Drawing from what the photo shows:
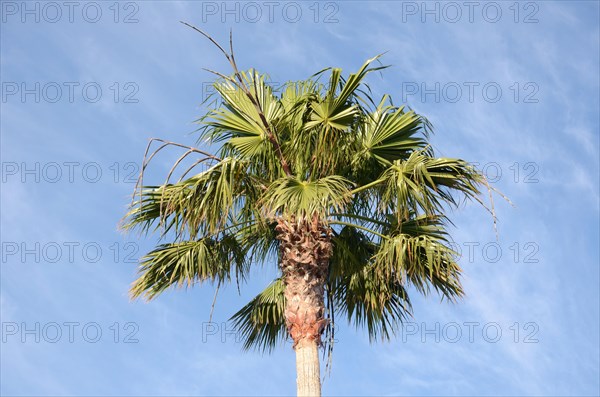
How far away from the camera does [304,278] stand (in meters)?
12.6

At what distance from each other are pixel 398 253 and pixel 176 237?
317 cm

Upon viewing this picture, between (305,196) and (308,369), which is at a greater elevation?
(305,196)

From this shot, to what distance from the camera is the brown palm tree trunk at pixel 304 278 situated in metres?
12.4

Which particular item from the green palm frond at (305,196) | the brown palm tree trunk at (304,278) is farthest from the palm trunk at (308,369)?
the green palm frond at (305,196)

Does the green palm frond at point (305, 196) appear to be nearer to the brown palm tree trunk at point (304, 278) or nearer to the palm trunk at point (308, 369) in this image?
the brown palm tree trunk at point (304, 278)

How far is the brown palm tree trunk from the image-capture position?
40.7 ft

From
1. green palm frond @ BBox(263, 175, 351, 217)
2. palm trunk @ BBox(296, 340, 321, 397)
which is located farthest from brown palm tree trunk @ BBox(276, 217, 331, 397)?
green palm frond @ BBox(263, 175, 351, 217)

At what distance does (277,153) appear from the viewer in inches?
524

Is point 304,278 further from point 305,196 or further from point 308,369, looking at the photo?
point 308,369

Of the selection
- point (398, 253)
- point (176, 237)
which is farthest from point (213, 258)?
point (398, 253)

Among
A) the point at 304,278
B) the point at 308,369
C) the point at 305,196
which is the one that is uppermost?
the point at 305,196

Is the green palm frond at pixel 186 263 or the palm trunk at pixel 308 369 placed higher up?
the green palm frond at pixel 186 263

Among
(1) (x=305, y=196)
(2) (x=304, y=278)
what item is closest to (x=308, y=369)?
(2) (x=304, y=278)

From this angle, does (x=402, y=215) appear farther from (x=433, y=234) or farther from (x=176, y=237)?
(x=176, y=237)
